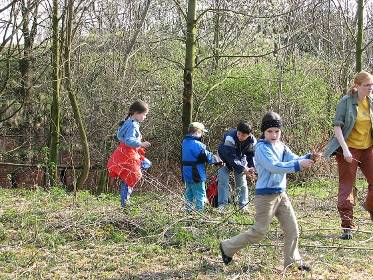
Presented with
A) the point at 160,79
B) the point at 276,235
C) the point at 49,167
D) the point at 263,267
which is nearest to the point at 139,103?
the point at 276,235

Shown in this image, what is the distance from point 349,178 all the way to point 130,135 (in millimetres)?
2962

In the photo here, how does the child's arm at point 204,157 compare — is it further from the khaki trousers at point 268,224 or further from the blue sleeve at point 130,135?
the khaki trousers at point 268,224

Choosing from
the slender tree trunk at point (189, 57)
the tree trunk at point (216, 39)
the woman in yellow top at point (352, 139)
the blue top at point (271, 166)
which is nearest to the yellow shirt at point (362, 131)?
the woman in yellow top at point (352, 139)

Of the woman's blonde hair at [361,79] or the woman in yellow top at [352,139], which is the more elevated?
the woman's blonde hair at [361,79]

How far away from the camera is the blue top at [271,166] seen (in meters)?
4.67

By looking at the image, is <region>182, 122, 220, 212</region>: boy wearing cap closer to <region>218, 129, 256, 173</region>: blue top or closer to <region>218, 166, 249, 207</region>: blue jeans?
<region>218, 129, 256, 173</region>: blue top

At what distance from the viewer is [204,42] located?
54.3 feet

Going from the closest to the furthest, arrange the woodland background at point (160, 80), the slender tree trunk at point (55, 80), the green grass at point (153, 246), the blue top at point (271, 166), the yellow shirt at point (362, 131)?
the blue top at point (271, 166) → the green grass at point (153, 246) → the yellow shirt at point (362, 131) → the slender tree trunk at point (55, 80) → the woodland background at point (160, 80)

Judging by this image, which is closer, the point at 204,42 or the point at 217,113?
the point at 217,113

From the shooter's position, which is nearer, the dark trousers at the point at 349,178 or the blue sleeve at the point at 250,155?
the dark trousers at the point at 349,178

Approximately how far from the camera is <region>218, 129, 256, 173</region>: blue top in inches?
308

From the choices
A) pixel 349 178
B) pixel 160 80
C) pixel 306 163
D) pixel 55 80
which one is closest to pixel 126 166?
pixel 349 178

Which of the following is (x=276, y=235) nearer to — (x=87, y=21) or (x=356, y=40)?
(x=356, y=40)

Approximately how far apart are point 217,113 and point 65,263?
1032 centimetres
